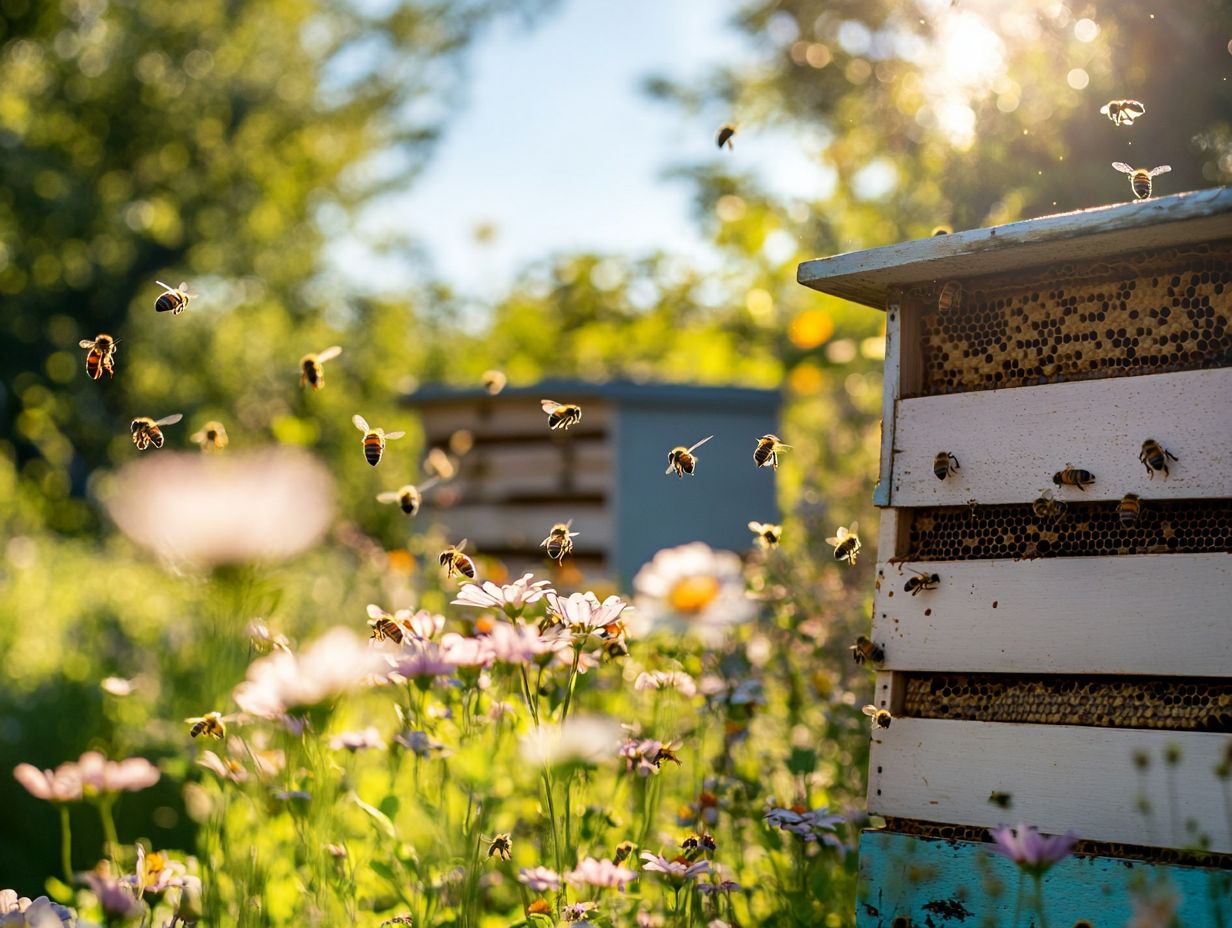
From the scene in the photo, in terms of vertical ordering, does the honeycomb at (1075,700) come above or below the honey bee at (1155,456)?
below

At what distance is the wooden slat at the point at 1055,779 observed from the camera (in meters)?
2.37

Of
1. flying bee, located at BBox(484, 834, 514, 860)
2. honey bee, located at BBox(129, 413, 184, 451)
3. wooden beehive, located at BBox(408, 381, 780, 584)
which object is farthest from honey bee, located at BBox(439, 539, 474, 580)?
wooden beehive, located at BBox(408, 381, 780, 584)

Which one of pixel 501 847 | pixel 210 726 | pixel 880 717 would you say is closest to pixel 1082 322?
pixel 880 717

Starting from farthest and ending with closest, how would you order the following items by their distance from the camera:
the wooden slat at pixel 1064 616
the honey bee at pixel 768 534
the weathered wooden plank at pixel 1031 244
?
1. the honey bee at pixel 768 534
2. the wooden slat at pixel 1064 616
3. the weathered wooden plank at pixel 1031 244

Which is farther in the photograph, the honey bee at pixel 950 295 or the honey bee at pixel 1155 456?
the honey bee at pixel 950 295

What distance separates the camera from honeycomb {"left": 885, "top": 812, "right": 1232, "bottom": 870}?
237cm

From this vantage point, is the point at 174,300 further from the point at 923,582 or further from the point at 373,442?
the point at 923,582

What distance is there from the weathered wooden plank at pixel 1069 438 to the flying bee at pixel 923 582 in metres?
0.15

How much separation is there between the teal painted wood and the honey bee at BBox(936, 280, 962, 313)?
42.7 inches

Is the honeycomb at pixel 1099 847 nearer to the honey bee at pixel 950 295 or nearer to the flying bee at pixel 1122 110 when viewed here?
the honey bee at pixel 950 295

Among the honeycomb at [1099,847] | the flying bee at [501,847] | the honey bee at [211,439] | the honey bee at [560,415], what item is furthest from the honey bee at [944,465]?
the honey bee at [211,439]

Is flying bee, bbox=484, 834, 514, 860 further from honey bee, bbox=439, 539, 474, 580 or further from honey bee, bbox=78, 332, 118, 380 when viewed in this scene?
honey bee, bbox=78, 332, 118, 380

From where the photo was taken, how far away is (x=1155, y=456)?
2.43 metres

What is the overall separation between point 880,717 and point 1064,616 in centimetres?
42
